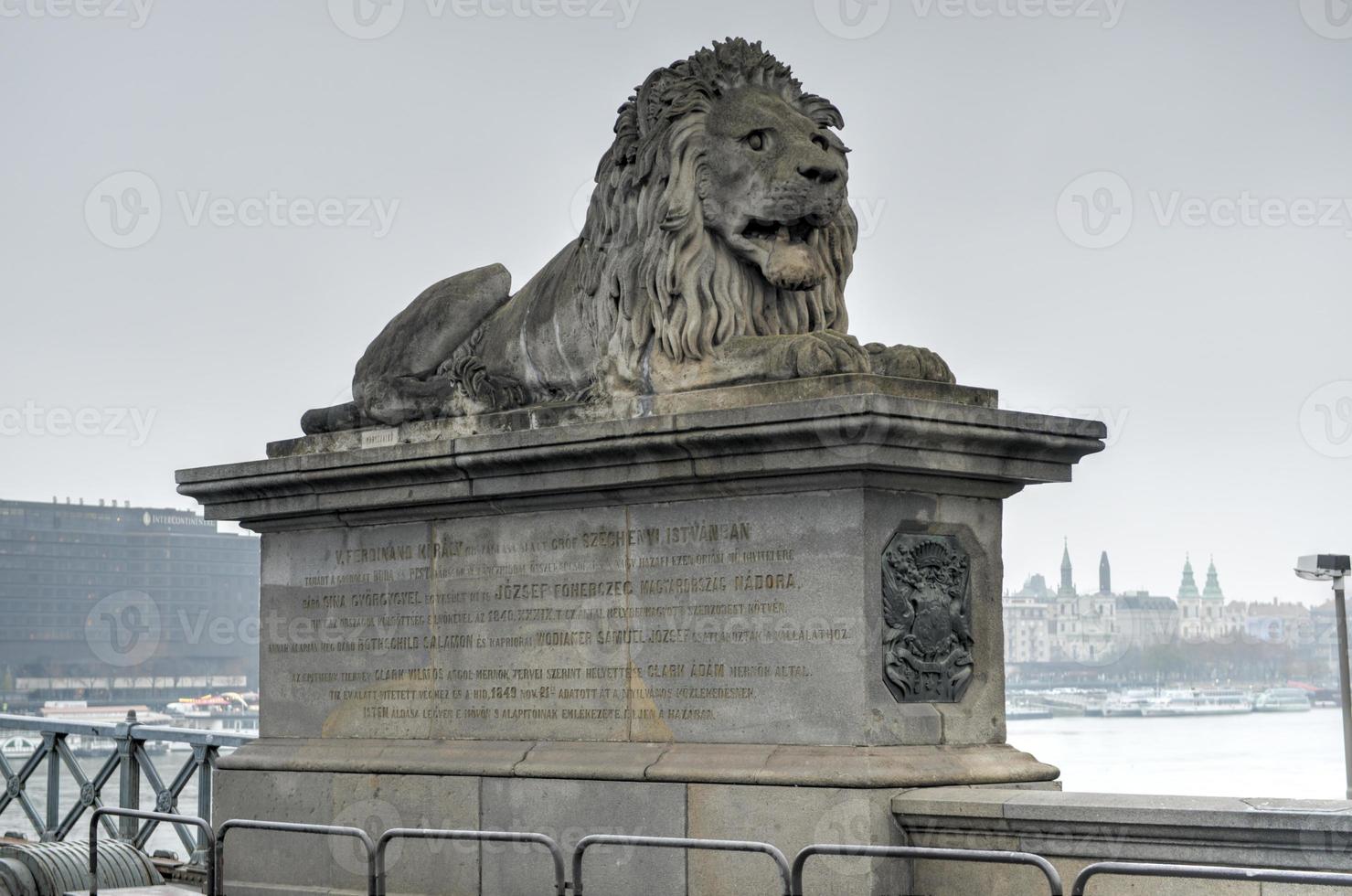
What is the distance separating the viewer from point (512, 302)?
12.1 m

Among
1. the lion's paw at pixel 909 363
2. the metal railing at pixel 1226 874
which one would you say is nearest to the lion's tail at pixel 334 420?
the lion's paw at pixel 909 363

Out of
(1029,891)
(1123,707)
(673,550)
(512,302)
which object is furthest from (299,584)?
(1123,707)

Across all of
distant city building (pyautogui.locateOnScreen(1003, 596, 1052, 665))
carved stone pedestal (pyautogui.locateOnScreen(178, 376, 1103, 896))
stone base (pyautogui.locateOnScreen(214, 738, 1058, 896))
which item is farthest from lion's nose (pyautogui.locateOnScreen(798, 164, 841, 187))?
distant city building (pyautogui.locateOnScreen(1003, 596, 1052, 665))

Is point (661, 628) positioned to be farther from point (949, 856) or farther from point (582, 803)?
point (949, 856)

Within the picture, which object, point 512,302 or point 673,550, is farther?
point 512,302

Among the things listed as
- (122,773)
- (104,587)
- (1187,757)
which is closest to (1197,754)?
(1187,757)

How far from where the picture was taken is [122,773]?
53.1 feet

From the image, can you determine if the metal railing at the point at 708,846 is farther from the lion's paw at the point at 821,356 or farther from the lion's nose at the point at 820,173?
the lion's nose at the point at 820,173

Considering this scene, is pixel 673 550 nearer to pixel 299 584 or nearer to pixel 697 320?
pixel 697 320

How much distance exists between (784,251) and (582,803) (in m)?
3.05

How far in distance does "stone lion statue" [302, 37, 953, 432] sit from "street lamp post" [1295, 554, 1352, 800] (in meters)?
10.2

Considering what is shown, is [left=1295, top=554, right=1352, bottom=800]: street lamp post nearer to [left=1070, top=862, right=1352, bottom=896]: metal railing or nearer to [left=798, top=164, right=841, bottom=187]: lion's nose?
[left=798, top=164, right=841, bottom=187]: lion's nose

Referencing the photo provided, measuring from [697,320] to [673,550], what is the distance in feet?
3.98

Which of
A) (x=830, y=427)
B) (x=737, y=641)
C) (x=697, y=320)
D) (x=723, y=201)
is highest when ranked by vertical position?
(x=723, y=201)
